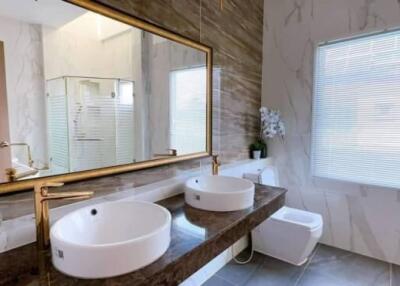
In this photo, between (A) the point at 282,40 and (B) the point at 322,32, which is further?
(A) the point at 282,40

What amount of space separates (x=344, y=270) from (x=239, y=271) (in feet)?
3.11

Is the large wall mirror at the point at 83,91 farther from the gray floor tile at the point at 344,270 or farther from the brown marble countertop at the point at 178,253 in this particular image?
the gray floor tile at the point at 344,270

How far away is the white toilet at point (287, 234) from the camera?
2.14m

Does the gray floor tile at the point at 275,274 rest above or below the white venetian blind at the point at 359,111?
below

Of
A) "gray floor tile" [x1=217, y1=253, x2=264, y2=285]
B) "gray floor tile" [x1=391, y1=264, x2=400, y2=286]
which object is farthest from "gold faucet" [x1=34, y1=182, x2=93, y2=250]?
"gray floor tile" [x1=391, y1=264, x2=400, y2=286]

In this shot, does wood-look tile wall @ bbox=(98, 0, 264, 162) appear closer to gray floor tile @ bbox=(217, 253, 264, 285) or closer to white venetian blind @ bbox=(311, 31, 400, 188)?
white venetian blind @ bbox=(311, 31, 400, 188)

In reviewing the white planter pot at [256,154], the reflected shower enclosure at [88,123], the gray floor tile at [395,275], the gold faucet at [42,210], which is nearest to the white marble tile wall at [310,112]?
the gray floor tile at [395,275]

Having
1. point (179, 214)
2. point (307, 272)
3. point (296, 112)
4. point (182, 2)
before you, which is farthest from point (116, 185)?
point (296, 112)

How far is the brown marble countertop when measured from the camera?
0.85 m

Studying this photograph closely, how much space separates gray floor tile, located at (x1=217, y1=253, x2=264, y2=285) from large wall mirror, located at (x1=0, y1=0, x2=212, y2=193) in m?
1.19

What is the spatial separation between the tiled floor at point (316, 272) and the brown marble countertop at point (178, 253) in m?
0.90

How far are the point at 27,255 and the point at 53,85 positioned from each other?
77cm

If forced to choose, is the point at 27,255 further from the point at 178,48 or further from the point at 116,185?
the point at 178,48

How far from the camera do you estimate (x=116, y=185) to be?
1.46 m
